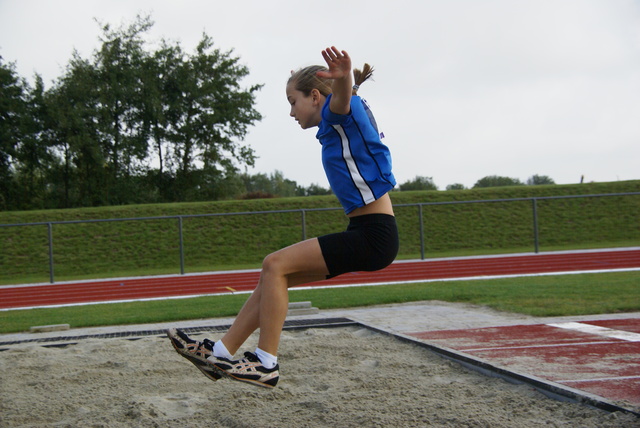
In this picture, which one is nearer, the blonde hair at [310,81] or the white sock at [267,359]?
the white sock at [267,359]

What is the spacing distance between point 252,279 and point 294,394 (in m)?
10.2

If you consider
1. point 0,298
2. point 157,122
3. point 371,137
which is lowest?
point 0,298

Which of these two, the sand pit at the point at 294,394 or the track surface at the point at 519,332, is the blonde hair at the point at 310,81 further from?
the track surface at the point at 519,332

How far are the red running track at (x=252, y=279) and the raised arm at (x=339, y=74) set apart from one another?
9633 mm

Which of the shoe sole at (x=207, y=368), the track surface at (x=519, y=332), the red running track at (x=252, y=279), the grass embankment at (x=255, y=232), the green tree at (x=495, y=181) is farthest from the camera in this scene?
the green tree at (x=495, y=181)

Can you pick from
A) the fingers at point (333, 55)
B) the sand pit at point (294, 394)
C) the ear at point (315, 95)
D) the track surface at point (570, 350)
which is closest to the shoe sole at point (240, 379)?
the sand pit at point (294, 394)

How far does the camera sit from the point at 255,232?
71.1ft

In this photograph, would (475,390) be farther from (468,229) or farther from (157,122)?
(157,122)

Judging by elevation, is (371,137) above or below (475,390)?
above

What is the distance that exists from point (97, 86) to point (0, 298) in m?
20.4

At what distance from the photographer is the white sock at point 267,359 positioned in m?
3.44

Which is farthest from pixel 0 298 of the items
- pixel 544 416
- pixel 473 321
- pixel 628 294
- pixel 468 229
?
pixel 468 229

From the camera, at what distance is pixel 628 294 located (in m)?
8.84

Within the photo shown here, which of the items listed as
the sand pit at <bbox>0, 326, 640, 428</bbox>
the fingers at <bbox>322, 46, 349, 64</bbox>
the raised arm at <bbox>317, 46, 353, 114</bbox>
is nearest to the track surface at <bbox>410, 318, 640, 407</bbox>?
the sand pit at <bbox>0, 326, 640, 428</bbox>
